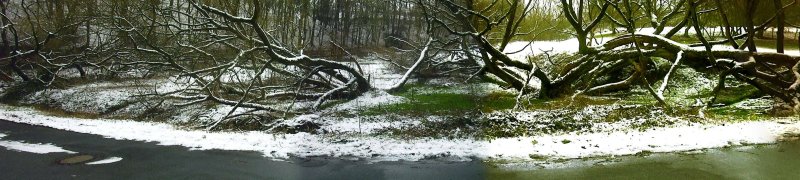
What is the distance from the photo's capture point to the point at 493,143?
28.2 feet

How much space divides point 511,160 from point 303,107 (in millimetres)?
6198

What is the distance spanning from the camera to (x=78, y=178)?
6797 millimetres

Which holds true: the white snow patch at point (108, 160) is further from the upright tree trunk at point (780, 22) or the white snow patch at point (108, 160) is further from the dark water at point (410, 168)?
the upright tree trunk at point (780, 22)

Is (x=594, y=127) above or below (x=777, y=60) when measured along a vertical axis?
below

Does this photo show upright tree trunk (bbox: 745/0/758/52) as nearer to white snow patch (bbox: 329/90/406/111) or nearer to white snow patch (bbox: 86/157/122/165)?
white snow patch (bbox: 329/90/406/111)

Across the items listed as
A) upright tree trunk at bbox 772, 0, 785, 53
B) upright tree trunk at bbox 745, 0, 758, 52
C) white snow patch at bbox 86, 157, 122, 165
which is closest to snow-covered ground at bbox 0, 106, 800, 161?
white snow patch at bbox 86, 157, 122, 165

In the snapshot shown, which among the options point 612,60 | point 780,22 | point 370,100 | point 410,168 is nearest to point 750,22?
point 780,22

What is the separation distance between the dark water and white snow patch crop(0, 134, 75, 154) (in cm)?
60

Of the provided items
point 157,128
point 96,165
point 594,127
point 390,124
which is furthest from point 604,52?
point 96,165

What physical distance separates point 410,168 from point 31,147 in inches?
241

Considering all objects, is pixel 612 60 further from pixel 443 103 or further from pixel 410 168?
pixel 410 168

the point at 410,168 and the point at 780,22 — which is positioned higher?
the point at 780,22

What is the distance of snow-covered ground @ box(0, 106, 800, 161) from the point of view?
308 inches

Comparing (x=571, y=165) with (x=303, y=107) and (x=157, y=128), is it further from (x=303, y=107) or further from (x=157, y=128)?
(x=157, y=128)
